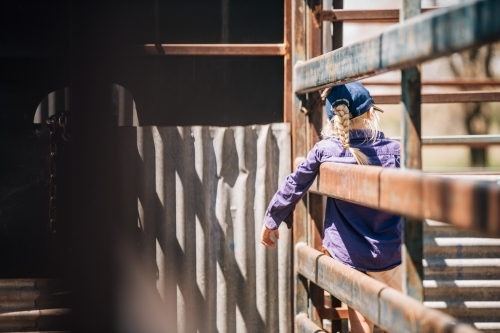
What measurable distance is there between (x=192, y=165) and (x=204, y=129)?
0.22 metres

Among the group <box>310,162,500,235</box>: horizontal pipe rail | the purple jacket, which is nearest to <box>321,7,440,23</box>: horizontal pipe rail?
the purple jacket

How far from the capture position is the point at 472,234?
12.1 feet

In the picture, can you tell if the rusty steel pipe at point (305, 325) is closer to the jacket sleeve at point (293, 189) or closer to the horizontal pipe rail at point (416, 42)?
the jacket sleeve at point (293, 189)

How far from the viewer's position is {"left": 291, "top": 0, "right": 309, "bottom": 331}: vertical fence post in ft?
11.0

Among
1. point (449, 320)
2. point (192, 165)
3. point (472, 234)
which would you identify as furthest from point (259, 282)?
point (449, 320)

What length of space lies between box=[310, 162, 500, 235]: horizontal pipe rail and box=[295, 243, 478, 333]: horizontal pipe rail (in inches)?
10.7

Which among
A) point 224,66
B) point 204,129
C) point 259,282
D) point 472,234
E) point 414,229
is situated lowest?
point 259,282

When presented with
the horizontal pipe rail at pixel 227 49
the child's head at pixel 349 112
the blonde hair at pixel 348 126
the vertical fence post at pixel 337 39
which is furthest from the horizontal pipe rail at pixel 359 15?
the blonde hair at pixel 348 126

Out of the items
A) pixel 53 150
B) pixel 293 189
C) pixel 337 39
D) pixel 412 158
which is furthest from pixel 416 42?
pixel 53 150

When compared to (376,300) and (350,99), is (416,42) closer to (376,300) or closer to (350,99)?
(376,300)

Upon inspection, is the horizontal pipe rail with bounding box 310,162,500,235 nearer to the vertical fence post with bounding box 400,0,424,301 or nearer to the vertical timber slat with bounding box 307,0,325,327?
the vertical fence post with bounding box 400,0,424,301

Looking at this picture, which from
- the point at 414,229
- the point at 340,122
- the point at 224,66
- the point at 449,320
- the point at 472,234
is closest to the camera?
the point at 449,320

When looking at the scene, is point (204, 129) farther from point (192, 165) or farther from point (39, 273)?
point (39, 273)

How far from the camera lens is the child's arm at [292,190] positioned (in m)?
2.88
